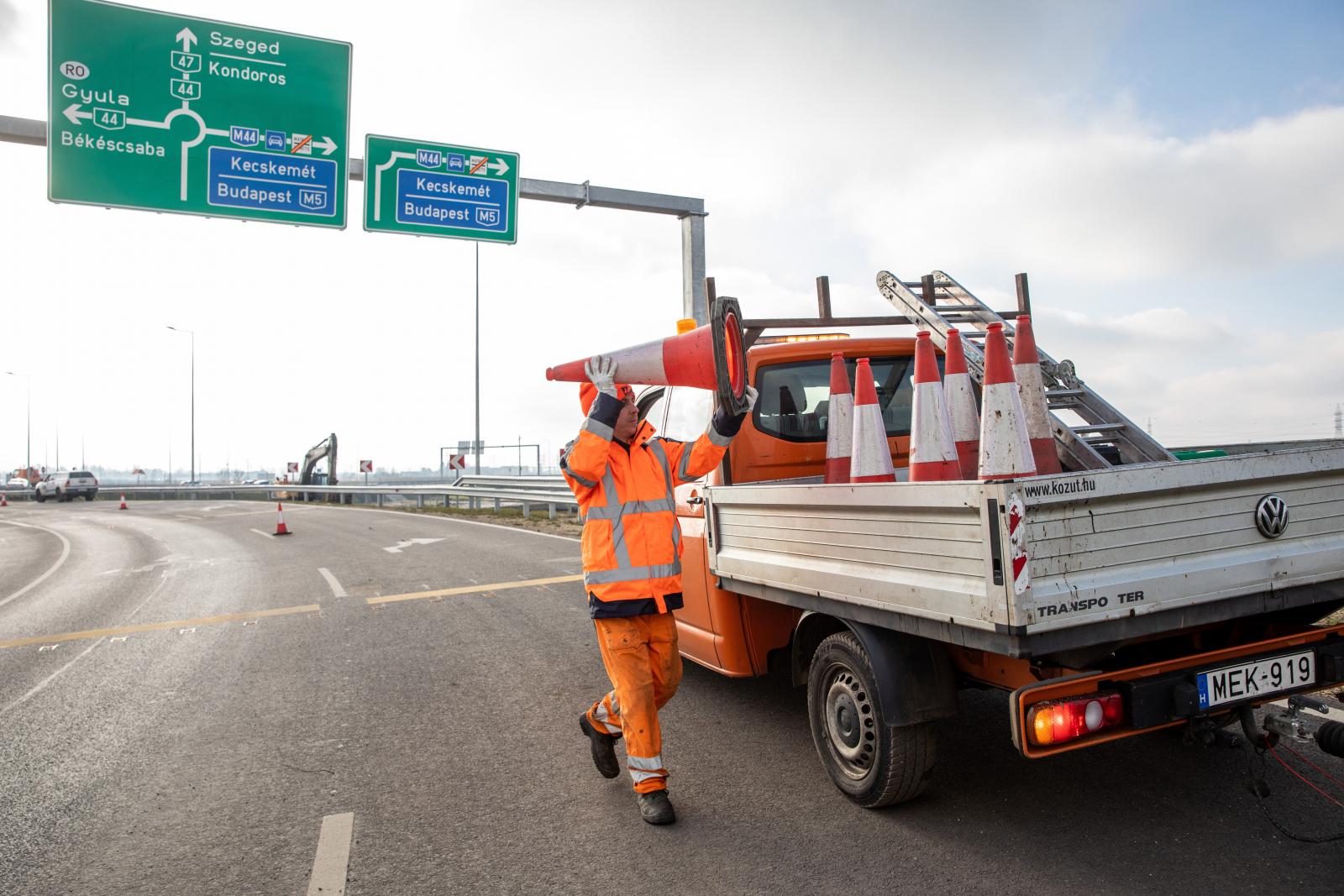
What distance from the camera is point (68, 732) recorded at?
4.69 m

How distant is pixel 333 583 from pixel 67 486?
1627 inches

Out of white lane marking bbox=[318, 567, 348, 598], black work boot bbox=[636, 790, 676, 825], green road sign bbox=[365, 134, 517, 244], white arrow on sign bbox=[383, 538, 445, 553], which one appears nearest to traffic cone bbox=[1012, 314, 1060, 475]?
black work boot bbox=[636, 790, 676, 825]

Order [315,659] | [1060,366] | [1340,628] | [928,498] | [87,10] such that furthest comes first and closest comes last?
[87,10], [315,659], [1060,366], [1340,628], [928,498]

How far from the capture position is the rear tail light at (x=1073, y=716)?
2588 mm

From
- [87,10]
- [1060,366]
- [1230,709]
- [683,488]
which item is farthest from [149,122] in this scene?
[1230,709]

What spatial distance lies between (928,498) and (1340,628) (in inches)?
68.1

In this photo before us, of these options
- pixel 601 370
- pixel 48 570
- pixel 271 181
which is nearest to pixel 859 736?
pixel 601 370

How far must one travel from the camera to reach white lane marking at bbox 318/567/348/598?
9.09m

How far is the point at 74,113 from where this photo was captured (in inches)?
352

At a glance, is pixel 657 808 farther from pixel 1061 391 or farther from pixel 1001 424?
pixel 1061 391

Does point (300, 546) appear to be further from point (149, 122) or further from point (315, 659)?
point (315, 659)

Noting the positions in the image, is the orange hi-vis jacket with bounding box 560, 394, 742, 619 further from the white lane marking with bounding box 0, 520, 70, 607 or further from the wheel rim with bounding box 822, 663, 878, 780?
the white lane marking with bounding box 0, 520, 70, 607

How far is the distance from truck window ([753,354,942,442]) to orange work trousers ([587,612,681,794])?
1.33m

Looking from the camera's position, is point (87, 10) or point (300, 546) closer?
point (87, 10)
